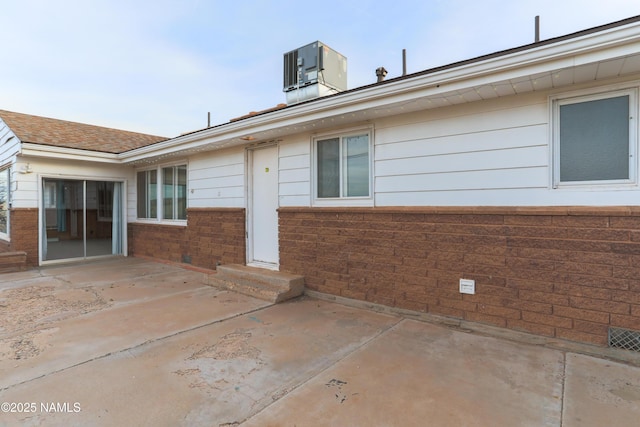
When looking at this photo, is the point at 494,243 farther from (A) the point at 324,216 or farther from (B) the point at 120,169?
(B) the point at 120,169

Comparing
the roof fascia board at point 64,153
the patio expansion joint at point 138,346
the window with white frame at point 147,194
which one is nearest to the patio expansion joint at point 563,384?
the patio expansion joint at point 138,346

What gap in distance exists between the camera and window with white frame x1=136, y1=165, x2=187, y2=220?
318 inches

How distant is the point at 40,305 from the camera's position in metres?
4.66

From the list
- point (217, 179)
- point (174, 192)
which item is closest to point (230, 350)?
point (217, 179)

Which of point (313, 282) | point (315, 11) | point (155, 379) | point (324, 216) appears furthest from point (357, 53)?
point (155, 379)

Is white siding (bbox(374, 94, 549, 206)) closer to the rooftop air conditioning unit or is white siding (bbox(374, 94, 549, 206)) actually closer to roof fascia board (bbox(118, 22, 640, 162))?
roof fascia board (bbox(118, 22, 640, 162))

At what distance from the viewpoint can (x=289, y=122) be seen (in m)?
4.91

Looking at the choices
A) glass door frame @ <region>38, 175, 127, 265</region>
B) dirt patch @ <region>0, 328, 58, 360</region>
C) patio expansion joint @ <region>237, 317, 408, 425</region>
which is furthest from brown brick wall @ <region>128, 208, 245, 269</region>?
patio expansion joint @ <region>237, 317, 408, 425</region>

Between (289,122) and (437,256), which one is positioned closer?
(437,256)

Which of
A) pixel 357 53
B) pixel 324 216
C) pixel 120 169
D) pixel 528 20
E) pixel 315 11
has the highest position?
pixel 315 11

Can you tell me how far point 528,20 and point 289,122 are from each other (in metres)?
5.07

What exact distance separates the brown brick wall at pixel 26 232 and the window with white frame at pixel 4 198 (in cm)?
80

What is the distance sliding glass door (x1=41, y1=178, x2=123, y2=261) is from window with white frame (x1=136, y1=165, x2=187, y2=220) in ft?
2.71

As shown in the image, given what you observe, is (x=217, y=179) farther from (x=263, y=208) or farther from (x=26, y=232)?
(x=26, y=232)
